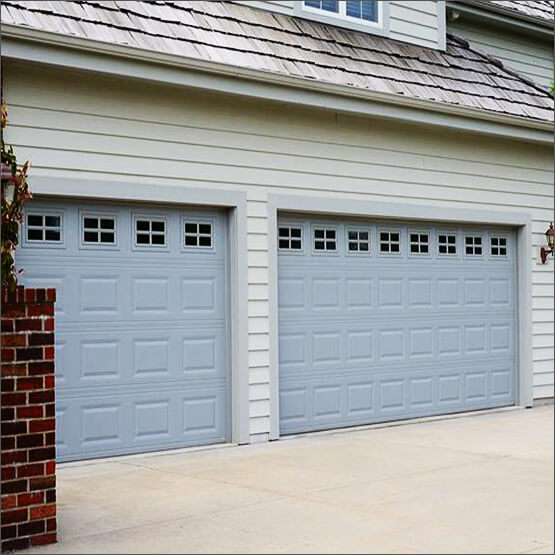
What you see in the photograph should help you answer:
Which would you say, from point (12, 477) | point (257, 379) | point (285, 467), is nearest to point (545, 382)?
point (257, 379)

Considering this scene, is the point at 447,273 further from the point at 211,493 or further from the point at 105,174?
the point at 211,493

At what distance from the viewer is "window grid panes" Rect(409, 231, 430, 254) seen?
36.5 feet

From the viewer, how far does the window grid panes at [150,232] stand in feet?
29.0

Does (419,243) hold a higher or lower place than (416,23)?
lower

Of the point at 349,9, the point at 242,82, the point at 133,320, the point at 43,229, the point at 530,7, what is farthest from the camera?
the point at 530,7

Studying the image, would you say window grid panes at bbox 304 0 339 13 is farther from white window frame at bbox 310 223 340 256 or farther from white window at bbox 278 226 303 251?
white window at bbox 278 226 303 251

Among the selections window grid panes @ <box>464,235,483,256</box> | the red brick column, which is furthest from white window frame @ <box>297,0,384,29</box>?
the red brick column

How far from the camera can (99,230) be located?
858cm

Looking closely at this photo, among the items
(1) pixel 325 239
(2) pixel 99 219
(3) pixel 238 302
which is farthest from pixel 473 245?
(2) pixel 99 219

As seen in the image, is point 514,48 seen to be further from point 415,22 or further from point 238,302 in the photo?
point 238,302

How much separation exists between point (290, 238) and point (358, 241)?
3.09 ft

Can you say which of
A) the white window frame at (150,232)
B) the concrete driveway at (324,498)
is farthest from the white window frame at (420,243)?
the white window frame at (150,232)

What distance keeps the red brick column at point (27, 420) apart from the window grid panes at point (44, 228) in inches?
106

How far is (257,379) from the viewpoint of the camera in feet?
31.0
